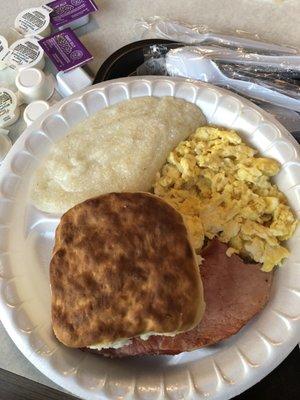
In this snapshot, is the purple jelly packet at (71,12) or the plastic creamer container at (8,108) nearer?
the plastic creamer container at (8,108)

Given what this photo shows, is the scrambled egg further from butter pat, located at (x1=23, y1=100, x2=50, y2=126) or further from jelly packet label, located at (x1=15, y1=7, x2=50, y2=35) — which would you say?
jelly packet label, located at (x1=15, y1=7, x2=50, y2=35)

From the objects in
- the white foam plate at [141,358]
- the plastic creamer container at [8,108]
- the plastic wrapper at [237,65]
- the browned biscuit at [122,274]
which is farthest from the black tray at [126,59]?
the browned biscuit at [122,274]

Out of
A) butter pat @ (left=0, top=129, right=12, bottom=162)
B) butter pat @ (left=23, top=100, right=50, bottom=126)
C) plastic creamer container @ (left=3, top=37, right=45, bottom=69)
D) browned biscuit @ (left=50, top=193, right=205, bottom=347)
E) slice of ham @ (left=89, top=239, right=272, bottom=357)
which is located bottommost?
slice of ham @ (left=89, top=239, right=272, bottom=357)

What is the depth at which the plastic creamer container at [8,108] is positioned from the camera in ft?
4.22

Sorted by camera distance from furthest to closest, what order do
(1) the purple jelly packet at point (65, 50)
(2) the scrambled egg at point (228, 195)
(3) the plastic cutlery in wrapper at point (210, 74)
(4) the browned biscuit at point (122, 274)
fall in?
1. (1) the purple jelly packet at point (65, 50)
2. (3) the plastic cutlery in wrapper at point (210, 74)
3. (2) the scrambled egg at point (228, 195)
4. (4) the browned biscuit at point (122, 274)

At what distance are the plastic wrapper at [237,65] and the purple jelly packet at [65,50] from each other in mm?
165

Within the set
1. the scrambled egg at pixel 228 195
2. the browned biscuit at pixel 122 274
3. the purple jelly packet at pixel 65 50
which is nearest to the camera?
the browned biscuit at pixel 122 274

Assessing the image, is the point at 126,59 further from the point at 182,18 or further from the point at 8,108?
the point at 8,108

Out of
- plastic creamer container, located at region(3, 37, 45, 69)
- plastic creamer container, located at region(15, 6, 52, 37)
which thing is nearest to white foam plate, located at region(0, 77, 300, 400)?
plastic creamer container, located at region(3, 37, 45, 69)

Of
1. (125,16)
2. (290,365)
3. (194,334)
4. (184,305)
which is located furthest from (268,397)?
(125,16)

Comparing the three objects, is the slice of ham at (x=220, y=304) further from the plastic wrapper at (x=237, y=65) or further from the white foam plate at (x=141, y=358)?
the plastic wrapper at (x=237, y=65)

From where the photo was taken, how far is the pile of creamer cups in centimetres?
128

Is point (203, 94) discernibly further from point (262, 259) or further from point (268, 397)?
point (268, 397)

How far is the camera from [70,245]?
0.89 m
